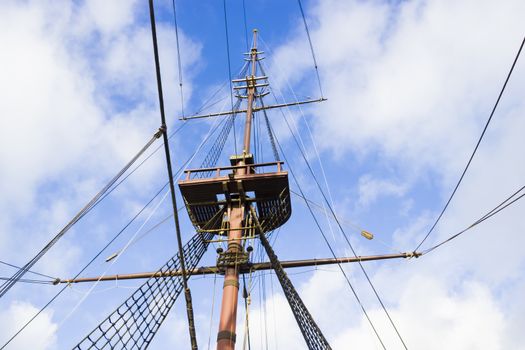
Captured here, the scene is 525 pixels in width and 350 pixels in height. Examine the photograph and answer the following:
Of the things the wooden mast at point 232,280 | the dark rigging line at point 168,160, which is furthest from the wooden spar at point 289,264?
the dark rigging line at point 168,160

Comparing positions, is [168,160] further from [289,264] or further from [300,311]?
[289,264]

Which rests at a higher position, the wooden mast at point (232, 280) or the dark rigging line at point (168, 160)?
the wooden mast at point (232, 280)

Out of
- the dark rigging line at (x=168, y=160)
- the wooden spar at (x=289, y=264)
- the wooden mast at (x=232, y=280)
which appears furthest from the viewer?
the wooden spar at (x=289, y=264)

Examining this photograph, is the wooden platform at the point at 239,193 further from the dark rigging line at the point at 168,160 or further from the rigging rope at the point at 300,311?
the dark rigging line at the point at 168,160

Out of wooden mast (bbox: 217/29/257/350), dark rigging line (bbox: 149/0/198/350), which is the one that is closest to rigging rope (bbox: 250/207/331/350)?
wooden mast (bbox: 217/29/257/350)

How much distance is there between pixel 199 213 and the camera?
32.3 feet

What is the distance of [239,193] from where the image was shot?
924 centimetres

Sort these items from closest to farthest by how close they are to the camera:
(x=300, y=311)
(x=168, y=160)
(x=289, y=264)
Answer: (x=168, y=160), (x=300, y=311), (x=289, y=264)

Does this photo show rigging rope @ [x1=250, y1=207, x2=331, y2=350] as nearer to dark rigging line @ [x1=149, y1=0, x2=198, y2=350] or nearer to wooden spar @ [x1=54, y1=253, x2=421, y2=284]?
wooden spar @ [x1=54, y1=253, x2=421, y2=284]

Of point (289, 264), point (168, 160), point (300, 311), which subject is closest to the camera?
point (168, 160)

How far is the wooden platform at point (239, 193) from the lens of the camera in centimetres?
915

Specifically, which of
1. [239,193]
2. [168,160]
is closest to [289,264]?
[239,193]

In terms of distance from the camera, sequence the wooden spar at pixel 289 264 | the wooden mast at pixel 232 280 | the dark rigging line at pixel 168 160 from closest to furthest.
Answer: the dark rigging line at pixel 168 160 < the wooden mast at pixel 232 280 < the wooden spar at pixel 289 264

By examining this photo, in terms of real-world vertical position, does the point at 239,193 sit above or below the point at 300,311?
above
